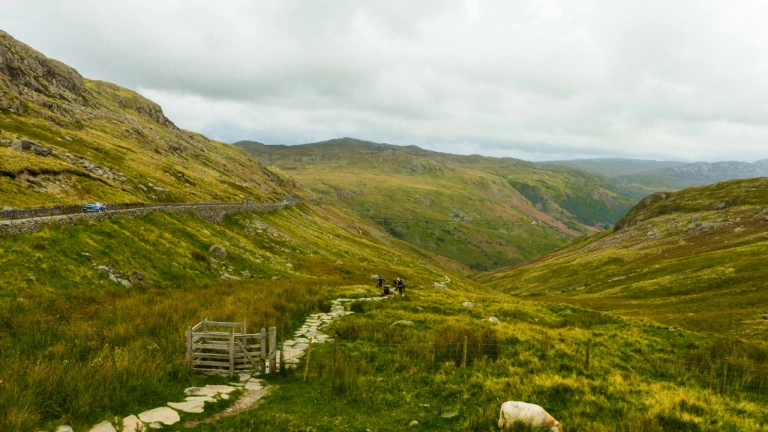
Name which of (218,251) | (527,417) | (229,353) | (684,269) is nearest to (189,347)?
(229,353)

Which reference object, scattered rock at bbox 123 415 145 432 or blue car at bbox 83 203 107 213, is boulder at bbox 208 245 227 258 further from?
scattered rock at bbox 123 415 145 432

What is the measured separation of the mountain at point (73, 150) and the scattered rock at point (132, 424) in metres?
43.2

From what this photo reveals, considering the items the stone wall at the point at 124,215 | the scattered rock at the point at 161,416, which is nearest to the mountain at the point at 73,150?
the stone wall at the point at 124,215

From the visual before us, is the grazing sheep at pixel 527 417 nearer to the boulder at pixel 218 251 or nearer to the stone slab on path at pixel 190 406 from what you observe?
the stone slab on path at pixel 190 406

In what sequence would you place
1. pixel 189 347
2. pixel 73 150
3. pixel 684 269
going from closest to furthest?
1. pixel 189 347
2. pixel 684 269
3. pixel 73 150

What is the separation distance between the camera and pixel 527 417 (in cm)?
1241

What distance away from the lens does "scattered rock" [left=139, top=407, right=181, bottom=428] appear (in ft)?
39.2

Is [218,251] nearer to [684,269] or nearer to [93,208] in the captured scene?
[93,208]

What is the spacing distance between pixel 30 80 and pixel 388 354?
499ft

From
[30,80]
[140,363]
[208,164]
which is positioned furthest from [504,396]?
[208,164]

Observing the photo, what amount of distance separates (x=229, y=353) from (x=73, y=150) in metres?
85.7

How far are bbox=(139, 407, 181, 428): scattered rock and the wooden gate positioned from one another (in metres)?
3.08

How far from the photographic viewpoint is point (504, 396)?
1488 cm

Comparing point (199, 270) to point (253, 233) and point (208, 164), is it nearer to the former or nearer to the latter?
point (253, 233)
